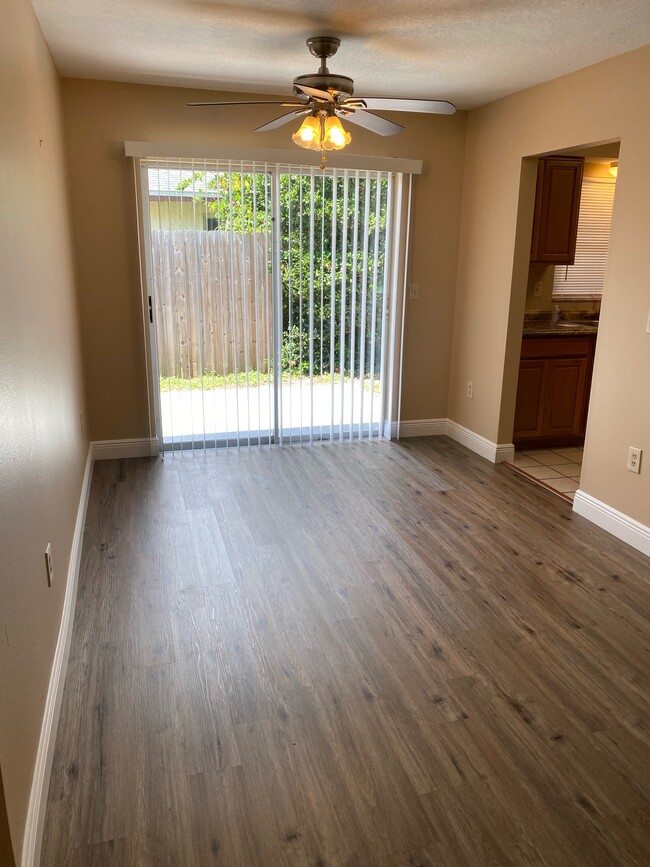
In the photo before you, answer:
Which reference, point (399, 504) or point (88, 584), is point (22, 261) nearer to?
point (88, 584)

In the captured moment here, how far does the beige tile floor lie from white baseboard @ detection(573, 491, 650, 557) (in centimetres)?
26

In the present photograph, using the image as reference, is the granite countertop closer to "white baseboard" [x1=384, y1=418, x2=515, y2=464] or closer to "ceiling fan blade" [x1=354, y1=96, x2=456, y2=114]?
"white baseboard" [x1=384, y1=418, x2=515, y2=464]

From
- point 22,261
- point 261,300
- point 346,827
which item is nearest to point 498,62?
point 261,300

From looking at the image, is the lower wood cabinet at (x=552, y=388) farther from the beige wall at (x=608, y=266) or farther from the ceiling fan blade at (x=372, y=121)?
the ceiling fan blade at (x=372, y=121)

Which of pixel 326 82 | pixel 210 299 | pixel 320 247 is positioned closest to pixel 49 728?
pixel 326 82

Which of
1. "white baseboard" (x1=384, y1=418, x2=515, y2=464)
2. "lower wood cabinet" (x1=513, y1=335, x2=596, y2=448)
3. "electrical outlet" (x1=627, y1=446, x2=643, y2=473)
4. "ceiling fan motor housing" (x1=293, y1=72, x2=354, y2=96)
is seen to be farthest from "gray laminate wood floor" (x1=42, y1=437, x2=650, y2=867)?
"ceiling fan motor housing" (x1=293, y1=72, x2=354, y2=96)

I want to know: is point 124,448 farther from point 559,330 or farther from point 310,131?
point 559,330

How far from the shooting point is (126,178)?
13.9ft

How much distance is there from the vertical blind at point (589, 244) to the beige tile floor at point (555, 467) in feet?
4.53

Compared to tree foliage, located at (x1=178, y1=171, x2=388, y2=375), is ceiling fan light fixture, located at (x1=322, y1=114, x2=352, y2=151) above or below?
above

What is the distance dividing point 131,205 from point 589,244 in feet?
12.1

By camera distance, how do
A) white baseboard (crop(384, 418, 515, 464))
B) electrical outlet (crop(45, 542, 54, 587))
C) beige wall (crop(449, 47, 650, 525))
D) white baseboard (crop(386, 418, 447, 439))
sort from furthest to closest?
white baseboard (crop(386, 418, 447, 439)) → white baseboard (crop(384, 418, 515, 464)) → beige wall (crop(449, 47, 650, 525)) → electrical outlet (crop(45, 542, 54, 587))

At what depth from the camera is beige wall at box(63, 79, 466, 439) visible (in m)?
4.13

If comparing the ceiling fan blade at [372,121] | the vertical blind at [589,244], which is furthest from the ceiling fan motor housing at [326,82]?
the vertical blind at [589,244]
